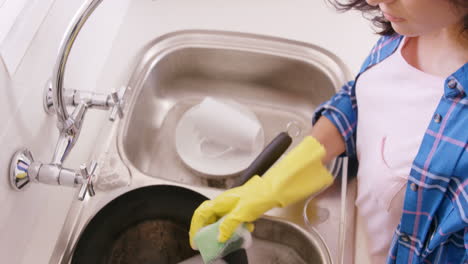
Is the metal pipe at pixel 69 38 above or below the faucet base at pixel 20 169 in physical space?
above

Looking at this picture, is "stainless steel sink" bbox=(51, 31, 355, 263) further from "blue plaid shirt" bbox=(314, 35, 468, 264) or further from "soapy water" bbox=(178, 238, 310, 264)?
"blue plaid shirt" bbox=(314, 35, 468, 264)

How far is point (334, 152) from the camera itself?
2.57 feet

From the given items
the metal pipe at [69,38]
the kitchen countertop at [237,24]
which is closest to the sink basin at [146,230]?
the metal pipe at [69,38]

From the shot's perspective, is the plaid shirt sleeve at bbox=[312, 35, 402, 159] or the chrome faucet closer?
the chrome faucet

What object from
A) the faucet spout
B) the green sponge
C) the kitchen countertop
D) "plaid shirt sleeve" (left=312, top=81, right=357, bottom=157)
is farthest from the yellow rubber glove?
the kitchen countertop

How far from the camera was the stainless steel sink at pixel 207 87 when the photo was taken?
93 centimetres

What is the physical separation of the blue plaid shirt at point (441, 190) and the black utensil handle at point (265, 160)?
250 millimetres

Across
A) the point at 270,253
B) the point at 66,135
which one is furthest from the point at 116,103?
the point at 270,253

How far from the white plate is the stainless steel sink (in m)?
0.03

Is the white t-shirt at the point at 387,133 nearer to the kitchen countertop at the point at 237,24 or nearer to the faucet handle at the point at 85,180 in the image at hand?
the kitchen countertop at the point at 237,24

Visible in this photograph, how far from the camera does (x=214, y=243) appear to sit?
24.8 inches

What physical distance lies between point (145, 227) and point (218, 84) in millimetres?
490

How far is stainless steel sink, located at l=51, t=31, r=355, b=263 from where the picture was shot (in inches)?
36.7

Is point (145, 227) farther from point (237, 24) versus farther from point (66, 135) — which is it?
point (237, 24)
